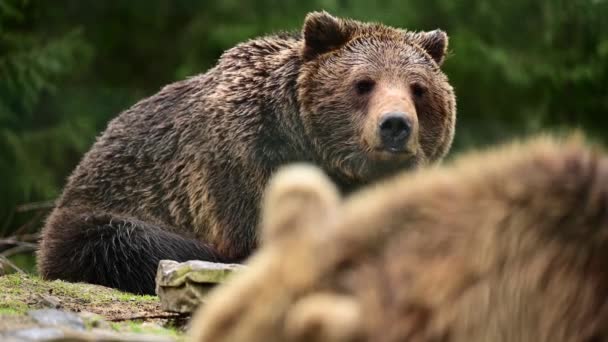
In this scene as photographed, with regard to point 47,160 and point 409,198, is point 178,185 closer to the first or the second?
point 409,198

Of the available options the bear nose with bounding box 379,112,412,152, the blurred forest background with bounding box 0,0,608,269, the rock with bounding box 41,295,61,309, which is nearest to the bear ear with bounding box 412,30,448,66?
the bear nose with bounding box 379,112,412,152

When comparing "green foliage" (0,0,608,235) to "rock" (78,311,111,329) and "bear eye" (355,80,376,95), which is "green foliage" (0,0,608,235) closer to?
"bear eye" (355,80,376,95)

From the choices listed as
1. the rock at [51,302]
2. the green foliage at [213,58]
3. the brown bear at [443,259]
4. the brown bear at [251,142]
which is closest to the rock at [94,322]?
the rock at [51,302]

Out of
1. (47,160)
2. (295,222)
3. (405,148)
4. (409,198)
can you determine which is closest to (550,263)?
(409,198)

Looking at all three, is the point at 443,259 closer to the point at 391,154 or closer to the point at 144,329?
the point at 144,329

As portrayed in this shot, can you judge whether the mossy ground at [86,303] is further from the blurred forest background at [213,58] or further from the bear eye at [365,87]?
the blurred forest background at [213,58]

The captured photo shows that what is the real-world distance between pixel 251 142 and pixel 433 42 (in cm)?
167

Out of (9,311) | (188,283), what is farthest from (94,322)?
(188,283)

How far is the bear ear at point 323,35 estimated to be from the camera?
817 cm

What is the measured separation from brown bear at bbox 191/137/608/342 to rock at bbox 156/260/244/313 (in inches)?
89.1

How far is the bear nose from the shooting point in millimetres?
7543

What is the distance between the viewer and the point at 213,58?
1520 cm

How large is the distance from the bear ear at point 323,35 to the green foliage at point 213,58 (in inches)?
235

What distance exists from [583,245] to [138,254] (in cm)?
476
